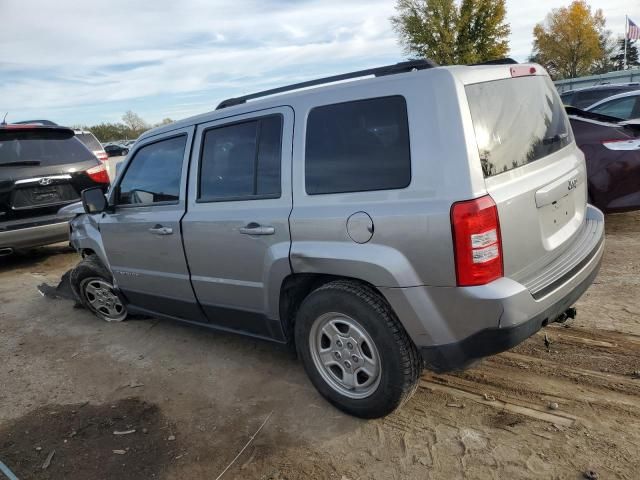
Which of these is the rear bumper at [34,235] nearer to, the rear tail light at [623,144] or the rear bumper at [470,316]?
the rear bumper at [470,316]

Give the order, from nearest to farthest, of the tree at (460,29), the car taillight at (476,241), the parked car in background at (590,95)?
the car taillight at (476,241) → the parked car in background at (590,95) → the tree at (460,29)

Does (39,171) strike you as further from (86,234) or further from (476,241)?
(476,241)

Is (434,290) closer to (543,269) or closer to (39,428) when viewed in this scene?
(543,269)

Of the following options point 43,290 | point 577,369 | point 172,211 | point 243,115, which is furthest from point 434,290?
point 43,290

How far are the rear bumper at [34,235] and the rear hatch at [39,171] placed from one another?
0.41ft

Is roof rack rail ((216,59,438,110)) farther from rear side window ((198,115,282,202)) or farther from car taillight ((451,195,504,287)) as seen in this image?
car taillight ((451,195,504,287))

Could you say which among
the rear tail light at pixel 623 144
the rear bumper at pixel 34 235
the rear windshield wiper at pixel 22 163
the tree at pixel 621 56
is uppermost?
the rear windshield wiper at pixel 22 163

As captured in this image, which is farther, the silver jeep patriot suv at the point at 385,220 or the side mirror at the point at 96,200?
the side mirror at the point at 96,200

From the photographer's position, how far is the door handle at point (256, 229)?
2.99 metres

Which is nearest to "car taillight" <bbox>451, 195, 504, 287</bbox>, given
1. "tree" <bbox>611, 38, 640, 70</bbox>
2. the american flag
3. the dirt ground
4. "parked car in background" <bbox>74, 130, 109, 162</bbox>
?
the dirt ground

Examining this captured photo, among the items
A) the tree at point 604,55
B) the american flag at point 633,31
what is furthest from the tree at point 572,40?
the american flag at point 633,31

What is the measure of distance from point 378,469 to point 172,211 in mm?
2209

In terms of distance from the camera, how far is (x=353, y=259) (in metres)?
2.60

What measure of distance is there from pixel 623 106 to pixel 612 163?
11.1ft
